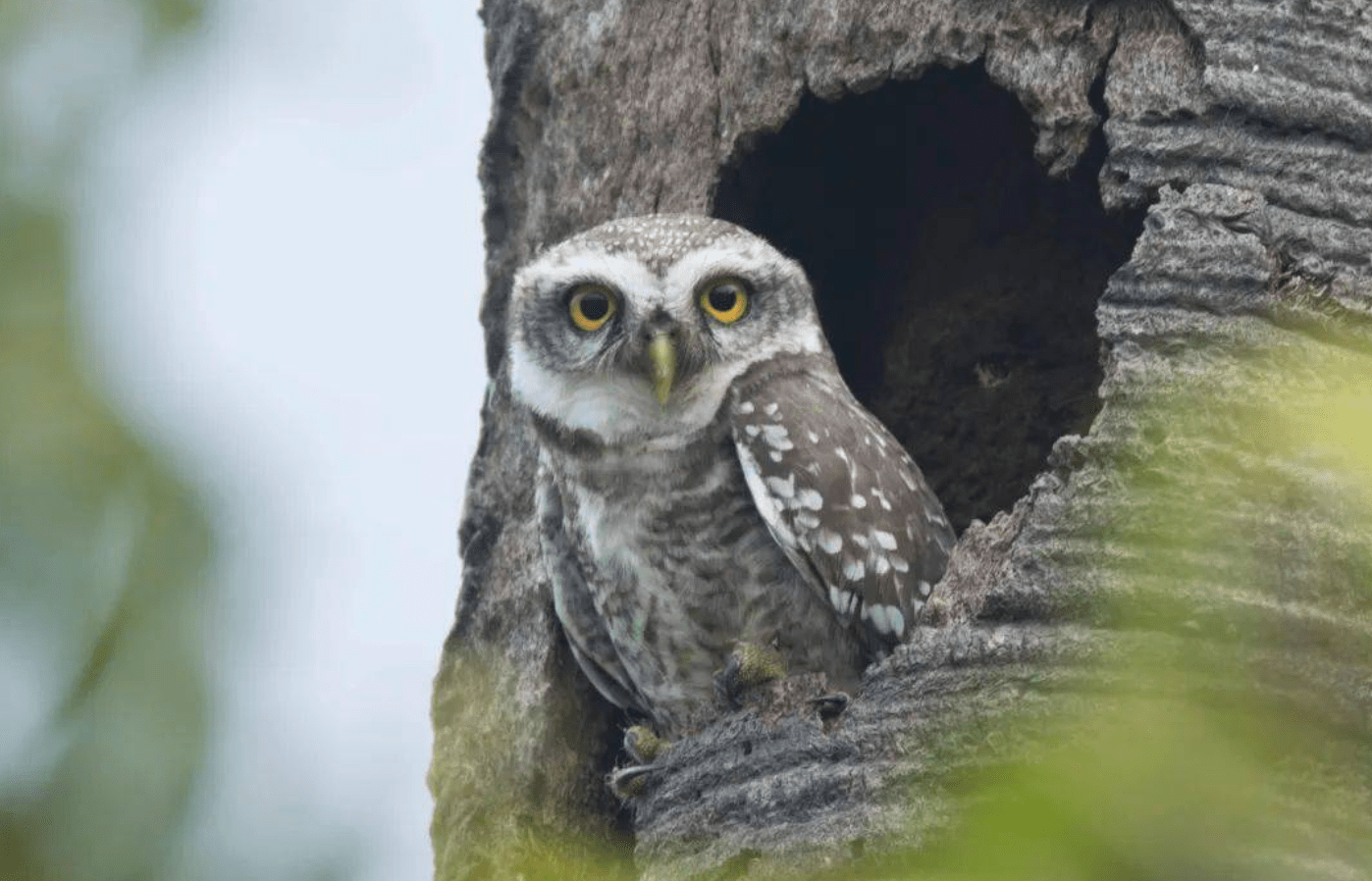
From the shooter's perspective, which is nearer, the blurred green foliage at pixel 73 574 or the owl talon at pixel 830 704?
the blurred green foliage at pixel 73 574

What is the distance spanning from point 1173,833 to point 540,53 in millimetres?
3145

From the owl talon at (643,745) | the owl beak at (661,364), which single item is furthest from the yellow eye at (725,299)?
the owl talon at (643,745)

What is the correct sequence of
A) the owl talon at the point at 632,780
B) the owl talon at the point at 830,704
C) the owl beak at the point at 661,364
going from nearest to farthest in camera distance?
1. the owl talon at the point at 830,704
2. the owl talon at the point at 632,780
3. the owl beak at the point at 661,364

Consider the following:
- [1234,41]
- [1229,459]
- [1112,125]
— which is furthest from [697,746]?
[1234,41]

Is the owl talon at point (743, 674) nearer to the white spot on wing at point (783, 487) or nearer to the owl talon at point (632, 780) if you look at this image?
the owl talon at point (632, 780)

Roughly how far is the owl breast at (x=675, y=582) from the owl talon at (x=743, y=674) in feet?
1.18

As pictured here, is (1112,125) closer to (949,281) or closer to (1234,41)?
(1234,41)

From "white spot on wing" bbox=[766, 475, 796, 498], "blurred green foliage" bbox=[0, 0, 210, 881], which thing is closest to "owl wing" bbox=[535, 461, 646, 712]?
"white spot on wing" bbox=[766, 475, 796, 498]

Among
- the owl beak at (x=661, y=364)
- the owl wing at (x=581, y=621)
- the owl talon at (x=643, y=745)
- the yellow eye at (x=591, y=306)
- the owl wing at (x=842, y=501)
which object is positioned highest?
the yellow eye at (x=591, y=306)

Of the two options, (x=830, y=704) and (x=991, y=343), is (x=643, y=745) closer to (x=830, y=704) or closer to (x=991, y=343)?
(x=830, y=704)

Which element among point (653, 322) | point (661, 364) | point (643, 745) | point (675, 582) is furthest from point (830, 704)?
point (653, 322)

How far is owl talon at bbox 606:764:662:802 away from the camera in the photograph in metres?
3.20

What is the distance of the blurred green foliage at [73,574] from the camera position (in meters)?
1.34

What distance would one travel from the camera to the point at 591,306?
4.13m
